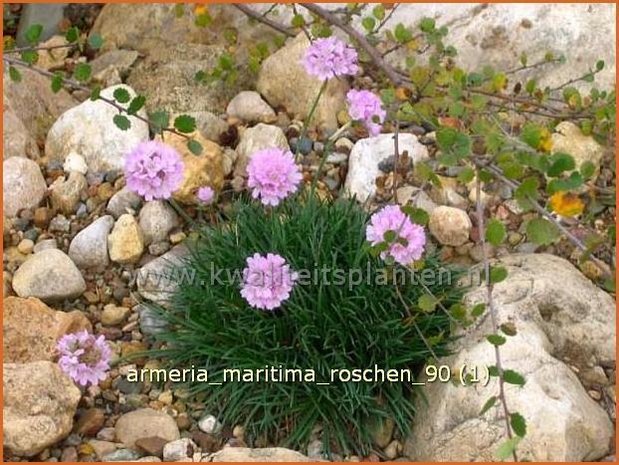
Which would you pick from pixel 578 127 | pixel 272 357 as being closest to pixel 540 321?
pixel 272 357

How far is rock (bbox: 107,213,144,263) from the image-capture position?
3.12 metres

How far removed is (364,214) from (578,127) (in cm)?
102

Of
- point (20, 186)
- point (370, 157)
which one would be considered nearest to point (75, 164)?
point (20, 186)

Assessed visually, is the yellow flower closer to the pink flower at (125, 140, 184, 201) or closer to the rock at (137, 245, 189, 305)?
the pink flower at (125, 140, 184, 201)

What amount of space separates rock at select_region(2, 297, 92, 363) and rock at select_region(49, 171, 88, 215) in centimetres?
60

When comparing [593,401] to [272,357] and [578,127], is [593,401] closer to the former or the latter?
[272,357]

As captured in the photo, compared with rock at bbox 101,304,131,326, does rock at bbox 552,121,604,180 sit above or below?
above

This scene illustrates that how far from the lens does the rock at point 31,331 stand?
2766 mm

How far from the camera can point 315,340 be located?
266 centimetres

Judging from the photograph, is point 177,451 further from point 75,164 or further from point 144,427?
point 75,164

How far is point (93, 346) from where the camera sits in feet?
8.05

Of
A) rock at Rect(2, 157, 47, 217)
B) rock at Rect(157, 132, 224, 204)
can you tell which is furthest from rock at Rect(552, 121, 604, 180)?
rock at Rect(2, 157, 47, 217)

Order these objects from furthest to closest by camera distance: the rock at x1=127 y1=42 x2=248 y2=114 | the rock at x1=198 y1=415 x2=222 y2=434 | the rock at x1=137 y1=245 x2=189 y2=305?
1. the rock at x1=127 y1=42 x2=248 y2=114
2. the rock at x1=137 y1=245 x2=189 y2=305
3. the rock at x1=198 y1=415 x2=222 y2=434

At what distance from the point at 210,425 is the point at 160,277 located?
564 mm
